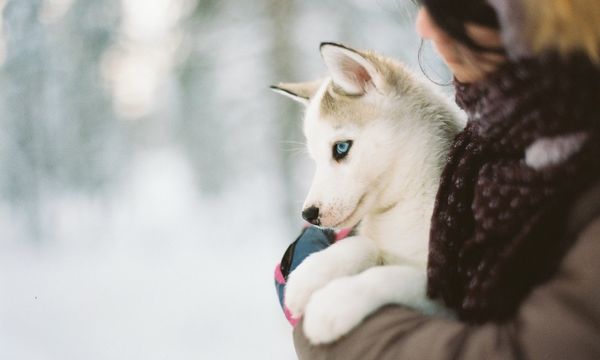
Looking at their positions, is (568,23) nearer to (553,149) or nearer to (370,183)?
(553,149)

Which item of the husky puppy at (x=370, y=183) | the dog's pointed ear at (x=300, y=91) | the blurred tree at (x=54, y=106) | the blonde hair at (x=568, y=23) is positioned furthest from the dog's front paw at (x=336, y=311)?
the blurred tree at (x=54, y=106)

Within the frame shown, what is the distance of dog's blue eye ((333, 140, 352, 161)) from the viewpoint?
834 mm

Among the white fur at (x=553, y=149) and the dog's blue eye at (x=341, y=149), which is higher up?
the white fur at (x=553, y=149)

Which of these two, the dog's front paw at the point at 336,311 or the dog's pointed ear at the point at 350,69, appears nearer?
the dog's front paw at the point at 336,311

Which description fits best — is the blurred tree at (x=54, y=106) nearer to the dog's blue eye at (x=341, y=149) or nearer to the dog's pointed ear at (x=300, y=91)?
the dog's pointed ear at (x=300, y=91)

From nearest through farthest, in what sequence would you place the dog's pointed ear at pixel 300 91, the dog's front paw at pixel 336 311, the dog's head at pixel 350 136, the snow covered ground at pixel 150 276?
the dog's front paw at pixel 336 311, the dog's head at pixel 350 136, the dog's pointed ear at pixel 300 91, the snow covered ground at pixel 150 276

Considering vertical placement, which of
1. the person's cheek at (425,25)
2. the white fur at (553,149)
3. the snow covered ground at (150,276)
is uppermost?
the person's cheek at (425,25)

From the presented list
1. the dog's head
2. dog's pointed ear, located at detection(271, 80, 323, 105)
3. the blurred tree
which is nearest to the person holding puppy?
the dog's head

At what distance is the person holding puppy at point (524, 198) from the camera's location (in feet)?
1.41

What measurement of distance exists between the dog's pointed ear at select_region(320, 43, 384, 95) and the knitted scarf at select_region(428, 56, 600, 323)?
300 millimetres

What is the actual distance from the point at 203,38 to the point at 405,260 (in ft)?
4.66

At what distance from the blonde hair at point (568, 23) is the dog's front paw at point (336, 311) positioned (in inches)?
12.6

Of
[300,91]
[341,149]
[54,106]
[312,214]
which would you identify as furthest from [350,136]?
[54,106]

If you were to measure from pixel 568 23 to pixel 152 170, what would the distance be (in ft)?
5.88
